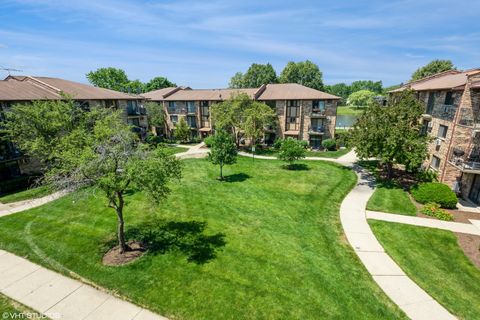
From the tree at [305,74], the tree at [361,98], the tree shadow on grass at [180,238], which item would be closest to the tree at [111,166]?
the tree shadow on grass at [180,238]

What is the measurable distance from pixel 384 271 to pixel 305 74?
263 feet

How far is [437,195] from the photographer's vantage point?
18719mm

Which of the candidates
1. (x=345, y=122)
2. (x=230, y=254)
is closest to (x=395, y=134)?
(x=230, y=254)

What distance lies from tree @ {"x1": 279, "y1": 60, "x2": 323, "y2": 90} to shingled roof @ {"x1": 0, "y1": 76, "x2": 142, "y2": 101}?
2404 inches

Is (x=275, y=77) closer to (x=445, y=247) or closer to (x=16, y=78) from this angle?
(x=16, y=78)

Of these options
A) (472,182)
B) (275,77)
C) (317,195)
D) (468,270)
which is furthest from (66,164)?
(275,77)

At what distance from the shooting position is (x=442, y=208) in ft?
61.7

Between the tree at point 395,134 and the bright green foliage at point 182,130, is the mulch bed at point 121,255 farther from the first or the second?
the bright green foliage at point 182,130

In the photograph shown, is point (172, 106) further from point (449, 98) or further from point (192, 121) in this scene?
point (449, 98)

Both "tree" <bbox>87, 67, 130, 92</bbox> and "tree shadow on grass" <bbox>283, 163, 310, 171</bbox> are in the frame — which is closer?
"tree shadow on grass" <bbox>283, 163, 310, 171</bbox>

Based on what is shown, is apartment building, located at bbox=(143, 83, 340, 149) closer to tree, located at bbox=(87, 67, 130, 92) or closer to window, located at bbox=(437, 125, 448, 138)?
window, located at bbox=(437, 125, 448, 138)

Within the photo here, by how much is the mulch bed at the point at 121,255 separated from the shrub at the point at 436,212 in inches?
775

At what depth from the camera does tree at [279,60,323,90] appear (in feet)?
272

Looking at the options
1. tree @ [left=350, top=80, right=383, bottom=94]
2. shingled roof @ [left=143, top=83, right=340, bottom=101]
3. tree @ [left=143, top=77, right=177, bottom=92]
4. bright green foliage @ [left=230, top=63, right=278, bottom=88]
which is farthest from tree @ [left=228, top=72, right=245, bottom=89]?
tree @ [left=350, top=80, right=383, bottom=94]
